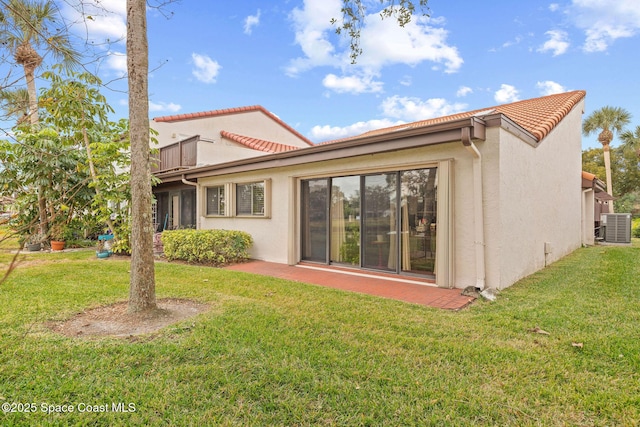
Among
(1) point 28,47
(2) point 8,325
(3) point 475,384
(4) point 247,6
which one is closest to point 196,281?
(2) point 8,325

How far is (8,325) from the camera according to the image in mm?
4020

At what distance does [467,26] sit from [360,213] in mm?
6098

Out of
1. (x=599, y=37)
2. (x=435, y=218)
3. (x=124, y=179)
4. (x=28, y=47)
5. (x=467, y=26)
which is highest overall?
(x=599, y=37)

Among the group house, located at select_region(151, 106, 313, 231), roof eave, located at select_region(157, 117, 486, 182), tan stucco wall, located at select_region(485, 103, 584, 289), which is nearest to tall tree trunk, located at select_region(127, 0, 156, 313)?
roof eave, located at select_region(157, 117, 486, 182)

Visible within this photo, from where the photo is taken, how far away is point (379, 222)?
282 inches

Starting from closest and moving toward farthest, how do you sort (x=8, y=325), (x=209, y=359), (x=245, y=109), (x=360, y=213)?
A: (x=209, y=359) < (x=8, y=325) < (x=360, y=213) < (x=245, y=109)

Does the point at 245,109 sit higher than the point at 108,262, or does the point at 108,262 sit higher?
the point at 245,109

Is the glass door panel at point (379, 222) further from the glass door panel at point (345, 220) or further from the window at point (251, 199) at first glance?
the window at point (251, 199)

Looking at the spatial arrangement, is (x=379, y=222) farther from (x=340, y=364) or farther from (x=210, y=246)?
(x=210, y=246)

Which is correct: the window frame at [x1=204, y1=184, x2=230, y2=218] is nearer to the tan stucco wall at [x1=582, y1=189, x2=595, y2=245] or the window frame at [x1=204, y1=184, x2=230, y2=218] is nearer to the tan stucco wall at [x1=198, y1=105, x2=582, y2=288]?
the tan stucco wall at [x1=198, y1=105, x2=582, y2=288]

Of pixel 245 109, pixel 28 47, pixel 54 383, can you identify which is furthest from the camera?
pixel 245 109

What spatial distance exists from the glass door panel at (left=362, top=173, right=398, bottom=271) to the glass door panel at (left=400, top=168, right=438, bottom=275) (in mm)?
214

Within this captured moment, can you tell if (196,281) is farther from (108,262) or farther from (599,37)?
(599,37)

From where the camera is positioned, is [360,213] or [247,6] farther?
[247,6]
